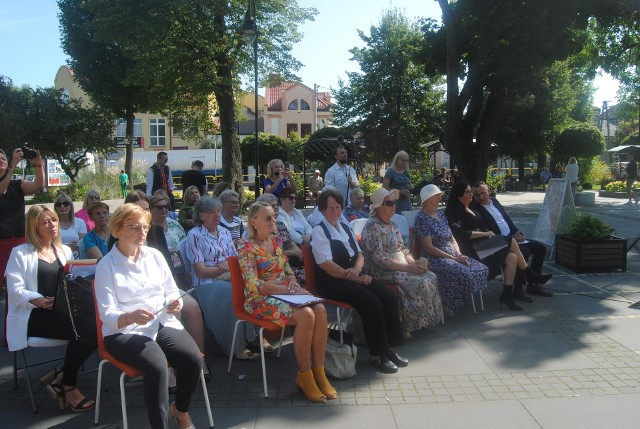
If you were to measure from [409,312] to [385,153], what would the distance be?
2708 cm

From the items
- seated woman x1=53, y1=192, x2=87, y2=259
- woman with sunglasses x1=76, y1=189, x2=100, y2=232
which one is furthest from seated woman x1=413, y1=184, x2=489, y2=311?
seated woman x1=53, y1=192, x2=87, y2=259

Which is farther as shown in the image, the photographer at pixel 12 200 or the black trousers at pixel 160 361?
the photographer at pixel 12 200

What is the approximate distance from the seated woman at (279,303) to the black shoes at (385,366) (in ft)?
2.00

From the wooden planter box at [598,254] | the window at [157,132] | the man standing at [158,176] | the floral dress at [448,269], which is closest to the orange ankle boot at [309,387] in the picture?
the floral dress at [448,269]

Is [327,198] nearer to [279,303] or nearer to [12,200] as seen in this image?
[279,303]

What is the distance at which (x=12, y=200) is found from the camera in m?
5.42

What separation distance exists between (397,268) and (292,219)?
1901mm

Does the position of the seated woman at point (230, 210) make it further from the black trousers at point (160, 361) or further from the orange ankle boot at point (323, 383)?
the black trousers at point (160, 361)

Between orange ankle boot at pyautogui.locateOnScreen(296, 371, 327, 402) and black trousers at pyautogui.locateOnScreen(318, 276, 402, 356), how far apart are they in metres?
0.77

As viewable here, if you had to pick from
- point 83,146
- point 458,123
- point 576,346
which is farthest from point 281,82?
point 576,346

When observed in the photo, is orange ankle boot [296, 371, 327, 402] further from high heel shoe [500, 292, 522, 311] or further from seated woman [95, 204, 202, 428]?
high heel shoe [500, 292, 522, 311]

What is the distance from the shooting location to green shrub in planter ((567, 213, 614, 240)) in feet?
26.0

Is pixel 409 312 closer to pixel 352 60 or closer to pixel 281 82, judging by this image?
pixel 281 82

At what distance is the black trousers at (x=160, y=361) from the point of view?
322 centimetres
